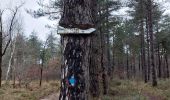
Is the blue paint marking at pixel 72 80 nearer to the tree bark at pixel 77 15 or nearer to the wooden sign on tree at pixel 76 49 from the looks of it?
the wooden sign on tree at pixel 76 49

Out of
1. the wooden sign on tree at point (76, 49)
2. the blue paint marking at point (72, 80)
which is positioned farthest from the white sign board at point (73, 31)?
the blue paint marking at point (72, 80)

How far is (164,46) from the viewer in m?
46.3

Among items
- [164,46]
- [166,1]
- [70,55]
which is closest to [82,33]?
[70,55]

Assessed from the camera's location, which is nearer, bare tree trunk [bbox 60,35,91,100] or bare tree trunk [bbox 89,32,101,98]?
bare tree trunk [bbox 60,35,91,100]

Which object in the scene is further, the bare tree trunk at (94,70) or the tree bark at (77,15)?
the bare tree trunk at (94,70)

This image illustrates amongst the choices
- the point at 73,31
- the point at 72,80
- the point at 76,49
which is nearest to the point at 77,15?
the point at 73,31

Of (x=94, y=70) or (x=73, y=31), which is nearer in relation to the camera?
(x=73, y=31)

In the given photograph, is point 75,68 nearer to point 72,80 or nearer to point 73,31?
point 72,80

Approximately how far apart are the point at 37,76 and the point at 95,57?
36436 millimetres

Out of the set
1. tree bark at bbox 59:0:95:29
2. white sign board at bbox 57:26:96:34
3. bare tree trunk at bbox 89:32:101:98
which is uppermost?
tree bark at bbox 59:0:95:29

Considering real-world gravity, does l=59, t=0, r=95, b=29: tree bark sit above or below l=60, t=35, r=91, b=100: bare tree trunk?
above

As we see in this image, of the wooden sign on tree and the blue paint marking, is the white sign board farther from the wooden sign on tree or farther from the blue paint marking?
the blue paint marking

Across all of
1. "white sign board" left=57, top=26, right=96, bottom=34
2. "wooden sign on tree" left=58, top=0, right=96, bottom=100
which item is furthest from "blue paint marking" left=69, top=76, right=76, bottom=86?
"white sign board" left=57, top=26, right=96, bottom=34

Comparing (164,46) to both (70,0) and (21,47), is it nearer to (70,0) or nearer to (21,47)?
(21,47)
